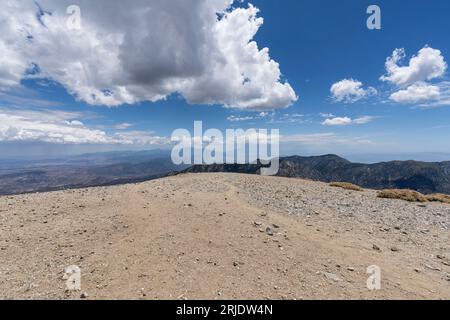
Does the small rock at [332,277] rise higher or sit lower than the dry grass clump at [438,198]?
lower

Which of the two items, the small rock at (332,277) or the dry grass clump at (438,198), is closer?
the small rock at (332,277)

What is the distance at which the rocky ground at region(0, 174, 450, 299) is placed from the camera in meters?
7.32

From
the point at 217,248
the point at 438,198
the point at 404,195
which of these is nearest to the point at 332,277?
the point at 217,248

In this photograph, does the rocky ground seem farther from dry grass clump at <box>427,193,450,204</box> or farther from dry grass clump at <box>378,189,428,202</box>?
dry grass clump at <box>427,193,450,204</box>

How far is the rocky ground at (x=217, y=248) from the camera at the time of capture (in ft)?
24.0

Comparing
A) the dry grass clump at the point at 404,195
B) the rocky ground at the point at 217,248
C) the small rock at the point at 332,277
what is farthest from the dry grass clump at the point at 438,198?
the small rock at the point at 332,277

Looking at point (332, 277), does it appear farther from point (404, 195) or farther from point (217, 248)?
point (404, 195)

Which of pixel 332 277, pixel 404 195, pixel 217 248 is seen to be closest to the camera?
pixel 332 277

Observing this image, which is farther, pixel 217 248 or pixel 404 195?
pixel 404 195

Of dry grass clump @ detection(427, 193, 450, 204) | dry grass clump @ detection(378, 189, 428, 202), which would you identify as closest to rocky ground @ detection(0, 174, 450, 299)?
dry grass clump @ detection(378, 189, 428, 202)

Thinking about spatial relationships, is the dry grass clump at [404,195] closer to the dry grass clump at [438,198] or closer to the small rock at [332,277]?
the dry grass clump at [438,198]

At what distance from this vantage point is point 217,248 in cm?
971
